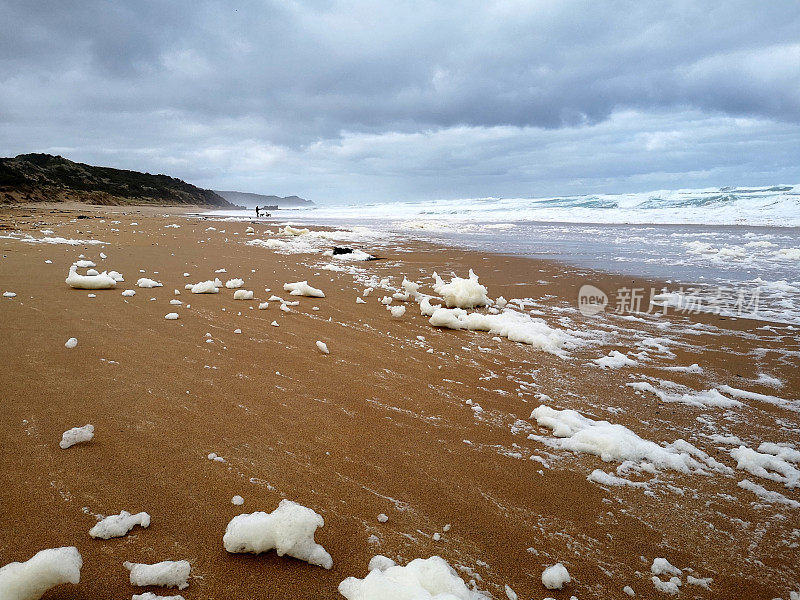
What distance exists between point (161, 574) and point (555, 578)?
1198mm

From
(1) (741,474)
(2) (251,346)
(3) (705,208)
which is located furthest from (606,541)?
(3) (705,208)

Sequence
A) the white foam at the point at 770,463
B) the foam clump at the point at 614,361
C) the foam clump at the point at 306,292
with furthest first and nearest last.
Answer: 1. the foam clump at the point at 306,292
2. the foam clump at the point at 614,361
3. the white foam at the point at 770,463

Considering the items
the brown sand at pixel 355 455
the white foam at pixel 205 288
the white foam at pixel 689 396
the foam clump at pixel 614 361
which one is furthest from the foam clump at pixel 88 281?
the white foam at pixel 689 396

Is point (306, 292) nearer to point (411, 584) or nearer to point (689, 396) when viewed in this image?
point (689, 396)

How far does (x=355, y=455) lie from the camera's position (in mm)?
2000

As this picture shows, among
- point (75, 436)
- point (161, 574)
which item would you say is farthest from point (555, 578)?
point (75, 436)

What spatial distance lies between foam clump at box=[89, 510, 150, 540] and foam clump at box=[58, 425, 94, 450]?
22.2 inches

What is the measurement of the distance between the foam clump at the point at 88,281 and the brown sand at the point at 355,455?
0.62 meters

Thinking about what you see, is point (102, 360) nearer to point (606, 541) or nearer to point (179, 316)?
point (179, 316)

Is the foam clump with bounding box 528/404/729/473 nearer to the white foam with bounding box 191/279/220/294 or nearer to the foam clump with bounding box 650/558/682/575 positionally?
the foam clump with bounding box 650/558/682/575

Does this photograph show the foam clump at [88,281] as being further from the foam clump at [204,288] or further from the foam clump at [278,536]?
the foam clump at [278,536]

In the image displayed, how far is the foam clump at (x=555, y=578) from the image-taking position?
138cm

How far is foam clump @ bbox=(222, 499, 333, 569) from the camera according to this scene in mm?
1360

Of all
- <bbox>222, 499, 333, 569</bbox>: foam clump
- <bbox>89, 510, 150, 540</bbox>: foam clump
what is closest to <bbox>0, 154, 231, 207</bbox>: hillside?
<bbox>89, 510, 150, 540</bbox>: foam clump
